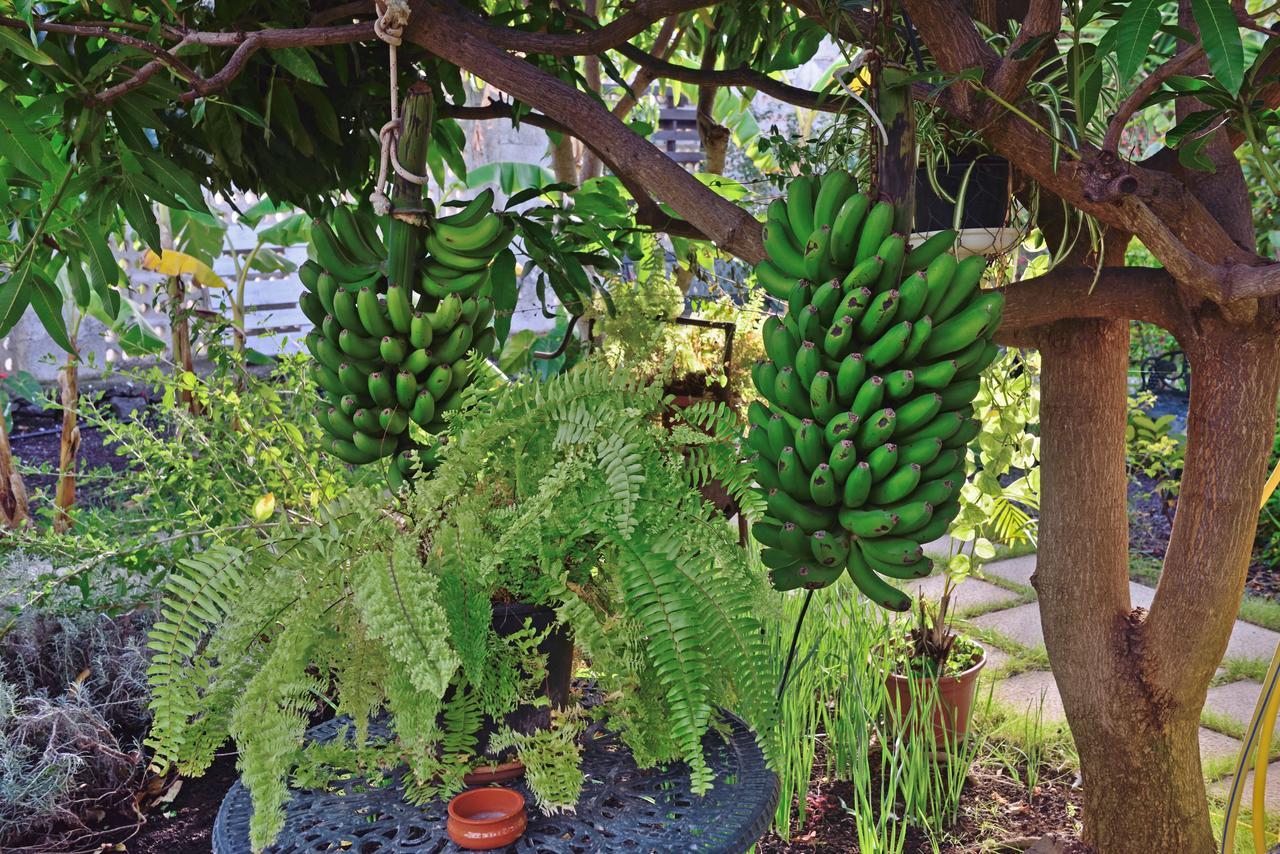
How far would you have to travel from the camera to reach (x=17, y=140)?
43.2 inches

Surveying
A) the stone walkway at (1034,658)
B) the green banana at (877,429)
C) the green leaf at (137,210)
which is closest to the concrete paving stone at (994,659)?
the stone walkway at (1034,658)

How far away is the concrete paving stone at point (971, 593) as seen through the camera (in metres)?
3.45

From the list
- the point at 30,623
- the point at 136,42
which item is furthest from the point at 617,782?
the point at 30,623

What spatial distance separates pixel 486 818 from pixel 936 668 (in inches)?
69.7

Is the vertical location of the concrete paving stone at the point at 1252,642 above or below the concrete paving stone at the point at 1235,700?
above

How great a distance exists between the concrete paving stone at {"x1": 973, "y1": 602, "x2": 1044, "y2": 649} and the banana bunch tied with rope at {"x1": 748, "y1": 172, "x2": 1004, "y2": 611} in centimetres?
243

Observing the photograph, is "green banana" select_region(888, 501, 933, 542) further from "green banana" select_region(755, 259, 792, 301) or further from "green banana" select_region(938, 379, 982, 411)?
"green banana" select_region(755, 259, 792, 301)

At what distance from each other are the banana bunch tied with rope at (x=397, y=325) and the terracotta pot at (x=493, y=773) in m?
0.30

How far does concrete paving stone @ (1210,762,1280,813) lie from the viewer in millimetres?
2177

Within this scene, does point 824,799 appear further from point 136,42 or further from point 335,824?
point 136,42

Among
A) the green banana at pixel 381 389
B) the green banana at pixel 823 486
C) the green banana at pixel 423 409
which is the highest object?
the green banana at pixel 381 389

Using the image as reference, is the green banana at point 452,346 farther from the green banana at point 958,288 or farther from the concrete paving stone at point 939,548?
the concrete paving stone at point 939,548

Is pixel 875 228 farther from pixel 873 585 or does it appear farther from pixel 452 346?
pixel 452 346

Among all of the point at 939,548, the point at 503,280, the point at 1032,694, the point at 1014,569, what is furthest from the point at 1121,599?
the point at 939,548
